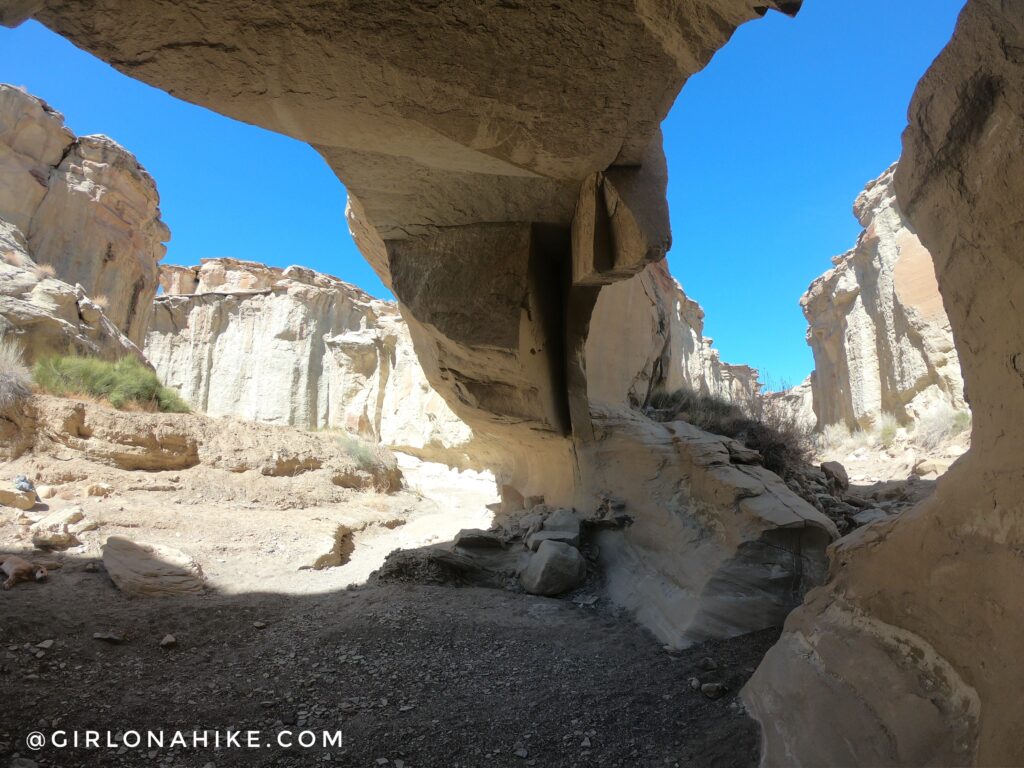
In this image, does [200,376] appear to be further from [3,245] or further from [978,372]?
[978,372]

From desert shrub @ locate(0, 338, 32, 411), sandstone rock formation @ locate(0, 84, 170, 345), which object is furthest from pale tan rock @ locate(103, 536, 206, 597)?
sandstone rock formation @ locate(0, 84, 170, 345)

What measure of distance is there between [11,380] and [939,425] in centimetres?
1548

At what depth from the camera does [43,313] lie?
940 centimetres

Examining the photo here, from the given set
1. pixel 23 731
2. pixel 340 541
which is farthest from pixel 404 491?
pixel 23 731

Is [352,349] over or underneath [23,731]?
over

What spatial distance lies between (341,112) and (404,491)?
32.2 ft

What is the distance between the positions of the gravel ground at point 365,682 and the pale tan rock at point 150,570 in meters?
0.11

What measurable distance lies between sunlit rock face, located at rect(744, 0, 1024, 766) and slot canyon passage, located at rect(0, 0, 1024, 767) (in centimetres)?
1

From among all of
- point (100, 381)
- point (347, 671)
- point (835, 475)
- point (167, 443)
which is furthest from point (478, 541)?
point (100, 381)

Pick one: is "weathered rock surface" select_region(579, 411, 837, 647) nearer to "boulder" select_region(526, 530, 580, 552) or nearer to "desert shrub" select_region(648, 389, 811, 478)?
"boulder" select_region(526, 530, 580, 552)

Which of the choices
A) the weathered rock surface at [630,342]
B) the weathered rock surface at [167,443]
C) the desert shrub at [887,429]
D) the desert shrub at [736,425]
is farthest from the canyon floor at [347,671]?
the desert shrub at [887,429]

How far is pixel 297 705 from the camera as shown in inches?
98.0

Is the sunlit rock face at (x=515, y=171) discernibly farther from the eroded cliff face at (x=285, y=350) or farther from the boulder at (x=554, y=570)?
the eroded cliff face at (x=285, y=350)

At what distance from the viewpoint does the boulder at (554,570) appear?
13.8 feet
